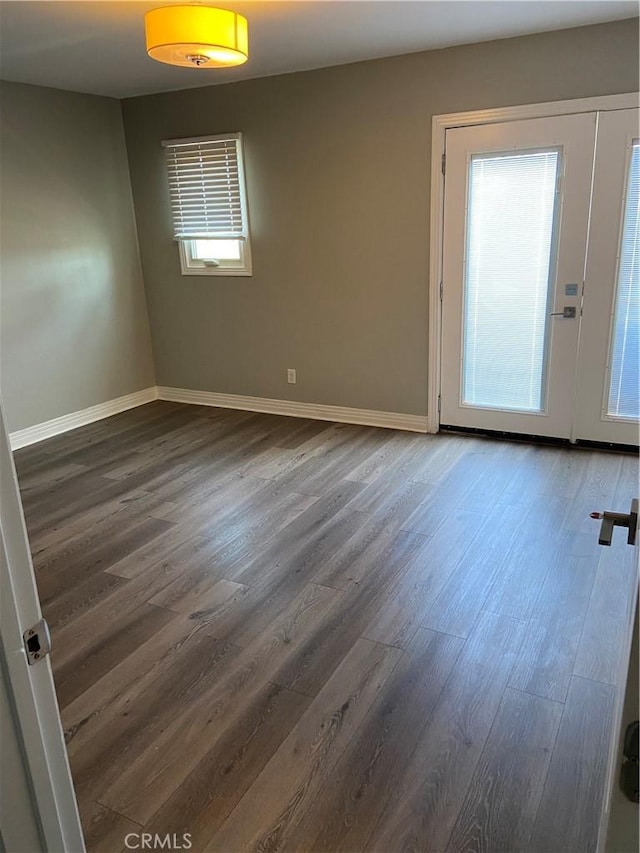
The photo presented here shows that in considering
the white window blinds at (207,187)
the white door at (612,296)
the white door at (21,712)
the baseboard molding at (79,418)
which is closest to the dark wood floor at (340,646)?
the white door at (612,296)

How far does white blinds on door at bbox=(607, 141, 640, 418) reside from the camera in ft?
11.8

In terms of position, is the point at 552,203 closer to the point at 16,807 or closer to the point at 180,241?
the point at 180,241

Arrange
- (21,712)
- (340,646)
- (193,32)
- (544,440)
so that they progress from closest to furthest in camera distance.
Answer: (21,712) → (340,646) → (193,32) → (544,440)

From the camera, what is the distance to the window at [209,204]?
4777 mm

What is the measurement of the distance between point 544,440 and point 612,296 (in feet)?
3.41

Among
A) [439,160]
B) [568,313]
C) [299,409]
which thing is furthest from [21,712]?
[299,409]

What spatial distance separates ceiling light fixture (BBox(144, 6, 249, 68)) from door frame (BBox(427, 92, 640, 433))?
5.57 feet

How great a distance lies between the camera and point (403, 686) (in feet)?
6.93

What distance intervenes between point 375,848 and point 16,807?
106 cm

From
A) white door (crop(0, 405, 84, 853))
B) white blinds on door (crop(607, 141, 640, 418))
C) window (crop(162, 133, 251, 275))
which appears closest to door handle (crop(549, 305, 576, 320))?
white blinds on door (crop(607, 141, 640, 418))

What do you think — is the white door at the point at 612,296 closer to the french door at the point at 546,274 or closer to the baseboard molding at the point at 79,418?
the french door at the point at 546,274

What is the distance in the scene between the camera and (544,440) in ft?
13.9

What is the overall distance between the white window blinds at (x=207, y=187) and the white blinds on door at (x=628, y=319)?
273 cm

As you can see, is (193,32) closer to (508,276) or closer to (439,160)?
(439,160)
